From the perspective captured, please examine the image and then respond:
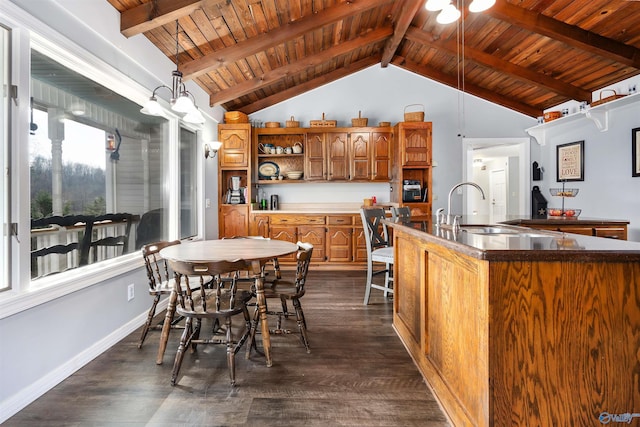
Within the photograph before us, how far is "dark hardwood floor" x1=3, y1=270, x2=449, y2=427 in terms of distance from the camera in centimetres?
172

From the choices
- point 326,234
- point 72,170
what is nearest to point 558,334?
point 72,170

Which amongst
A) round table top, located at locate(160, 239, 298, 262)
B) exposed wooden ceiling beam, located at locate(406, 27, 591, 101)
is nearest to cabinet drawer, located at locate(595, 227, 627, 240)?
exposed wooden ceiling beam, located at locate(406, 27, 591, 101)

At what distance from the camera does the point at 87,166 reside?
2545 mm

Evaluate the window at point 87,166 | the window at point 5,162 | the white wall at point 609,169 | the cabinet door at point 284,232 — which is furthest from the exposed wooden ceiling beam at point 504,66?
the window at point 5,162

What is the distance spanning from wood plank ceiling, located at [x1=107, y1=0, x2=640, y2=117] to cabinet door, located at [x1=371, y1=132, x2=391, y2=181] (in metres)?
1.24

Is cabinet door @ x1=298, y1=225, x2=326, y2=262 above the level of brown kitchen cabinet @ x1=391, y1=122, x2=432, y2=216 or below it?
below

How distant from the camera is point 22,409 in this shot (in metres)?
1.78

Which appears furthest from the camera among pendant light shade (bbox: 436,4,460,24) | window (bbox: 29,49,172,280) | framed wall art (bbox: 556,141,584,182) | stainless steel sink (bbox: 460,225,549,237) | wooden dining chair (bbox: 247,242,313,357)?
framed wall art (bbox: 556,141,584,182)

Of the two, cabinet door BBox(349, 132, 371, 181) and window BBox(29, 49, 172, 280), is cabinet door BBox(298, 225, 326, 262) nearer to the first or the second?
cabinet door BBox(349, 132, 371, 181)

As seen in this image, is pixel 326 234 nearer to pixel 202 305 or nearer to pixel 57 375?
pixel 202 305

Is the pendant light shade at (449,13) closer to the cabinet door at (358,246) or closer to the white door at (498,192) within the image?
the cabinet door at (358,246)

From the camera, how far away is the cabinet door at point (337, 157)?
5355 millimetres

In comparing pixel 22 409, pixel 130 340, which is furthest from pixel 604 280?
pixel 130 340

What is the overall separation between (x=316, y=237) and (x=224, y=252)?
2.83 m
